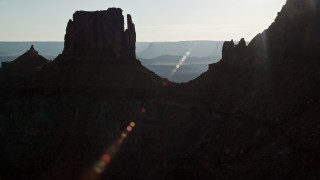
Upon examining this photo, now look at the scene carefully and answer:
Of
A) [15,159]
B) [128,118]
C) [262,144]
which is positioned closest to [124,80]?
[128,118]

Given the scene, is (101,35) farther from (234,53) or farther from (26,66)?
(234,53)

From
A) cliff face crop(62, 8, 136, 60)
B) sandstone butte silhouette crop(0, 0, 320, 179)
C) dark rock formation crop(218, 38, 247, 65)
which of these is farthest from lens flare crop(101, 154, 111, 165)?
cliff face crop(62, 8, 136, 60)

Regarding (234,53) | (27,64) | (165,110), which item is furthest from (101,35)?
(234,53)

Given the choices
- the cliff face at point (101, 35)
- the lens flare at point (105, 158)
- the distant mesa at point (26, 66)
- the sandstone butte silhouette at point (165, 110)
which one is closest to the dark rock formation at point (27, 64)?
the distant mesa at point (26, 66)

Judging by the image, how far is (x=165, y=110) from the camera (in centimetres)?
9519

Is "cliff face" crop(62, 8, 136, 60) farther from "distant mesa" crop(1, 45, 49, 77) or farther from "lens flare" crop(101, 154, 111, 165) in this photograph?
"lens flare" crop(101, 154, 111, 165)

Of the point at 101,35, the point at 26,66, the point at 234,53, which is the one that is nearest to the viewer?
the point at 234,53

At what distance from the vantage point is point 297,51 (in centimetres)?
7100

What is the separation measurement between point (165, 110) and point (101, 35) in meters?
30.7

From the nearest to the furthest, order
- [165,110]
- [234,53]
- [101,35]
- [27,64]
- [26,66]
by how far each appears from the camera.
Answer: [234,53] < [165,110] < [101,35] < [26,66] < [27,64]

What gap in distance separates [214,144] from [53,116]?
47785 mm

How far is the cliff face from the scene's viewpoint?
11475cm

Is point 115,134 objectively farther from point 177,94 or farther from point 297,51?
point 297,51

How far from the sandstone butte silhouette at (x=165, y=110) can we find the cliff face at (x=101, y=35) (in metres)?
0.24
